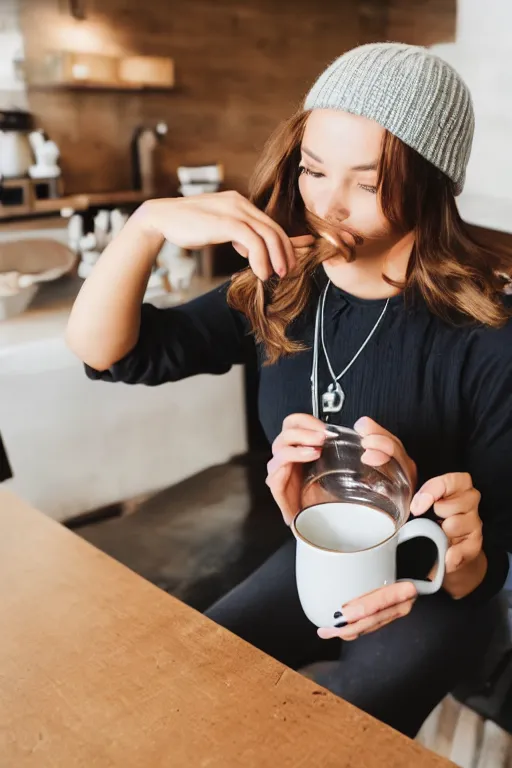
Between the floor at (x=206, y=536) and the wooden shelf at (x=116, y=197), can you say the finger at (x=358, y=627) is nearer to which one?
A: the floor at (x=206, y=536)

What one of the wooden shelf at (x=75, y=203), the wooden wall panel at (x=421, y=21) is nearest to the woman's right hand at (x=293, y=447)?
the wooden shelf at (x=75, y=203)

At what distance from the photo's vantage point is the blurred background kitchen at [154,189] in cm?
127

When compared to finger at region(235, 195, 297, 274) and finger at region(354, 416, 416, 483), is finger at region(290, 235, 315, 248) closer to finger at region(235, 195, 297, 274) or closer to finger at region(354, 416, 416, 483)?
finger at region(235, 195, 297, 274)

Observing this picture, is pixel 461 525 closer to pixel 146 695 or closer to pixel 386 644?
pixel 386 644

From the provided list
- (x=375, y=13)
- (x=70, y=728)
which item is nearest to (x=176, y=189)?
(x=375, y=13)

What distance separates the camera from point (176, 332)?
0.89m

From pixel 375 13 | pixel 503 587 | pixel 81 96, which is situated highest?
pixel 375 13

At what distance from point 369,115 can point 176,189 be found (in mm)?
932

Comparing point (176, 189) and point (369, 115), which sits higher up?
→ point (369, 115)

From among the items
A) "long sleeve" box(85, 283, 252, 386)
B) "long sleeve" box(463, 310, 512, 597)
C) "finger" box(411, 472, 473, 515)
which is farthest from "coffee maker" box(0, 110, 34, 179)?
"finger" box(411, 472, 473, 515)

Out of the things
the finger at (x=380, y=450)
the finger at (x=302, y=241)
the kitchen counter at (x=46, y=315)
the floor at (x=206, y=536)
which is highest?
the finger at (x=302, y=241)

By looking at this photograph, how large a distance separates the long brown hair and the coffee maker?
701mm

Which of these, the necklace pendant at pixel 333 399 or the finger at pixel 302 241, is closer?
the finger at pixel 302 241

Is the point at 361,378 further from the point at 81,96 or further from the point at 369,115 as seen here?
the point at 81,96
